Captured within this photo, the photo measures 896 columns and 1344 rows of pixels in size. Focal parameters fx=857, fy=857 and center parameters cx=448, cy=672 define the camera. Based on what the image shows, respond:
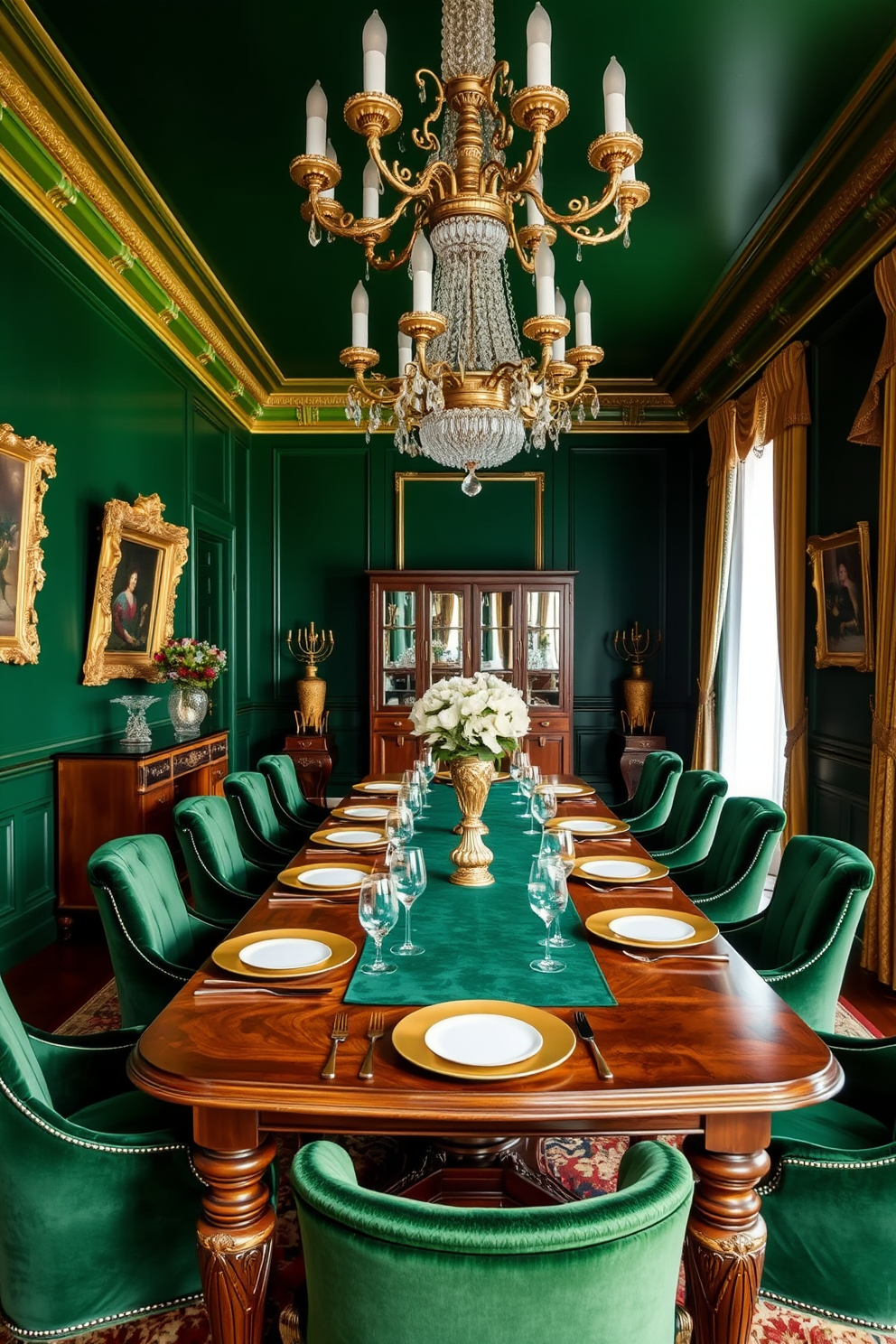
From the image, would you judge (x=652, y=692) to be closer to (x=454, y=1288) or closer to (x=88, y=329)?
(x=88, y=329)

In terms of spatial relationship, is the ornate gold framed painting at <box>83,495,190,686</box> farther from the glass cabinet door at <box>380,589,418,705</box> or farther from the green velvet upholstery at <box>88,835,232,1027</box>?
the green velvet upholstery at <box>88,835,232,1027</box>

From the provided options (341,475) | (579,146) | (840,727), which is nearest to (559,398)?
(579,146)

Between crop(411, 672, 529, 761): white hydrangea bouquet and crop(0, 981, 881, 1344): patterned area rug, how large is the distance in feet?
3.30

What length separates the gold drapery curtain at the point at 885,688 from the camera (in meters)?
3.43

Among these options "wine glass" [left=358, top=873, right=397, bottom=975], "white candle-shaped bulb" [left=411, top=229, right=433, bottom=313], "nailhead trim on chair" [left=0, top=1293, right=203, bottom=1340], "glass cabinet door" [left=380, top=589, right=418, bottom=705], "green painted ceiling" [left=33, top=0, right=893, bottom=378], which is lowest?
"nailhead trim on chair" [left=0, top=1293, right=203, bottom=1340]

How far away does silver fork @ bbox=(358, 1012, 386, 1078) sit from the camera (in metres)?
1.21

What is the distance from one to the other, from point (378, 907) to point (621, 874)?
961mm

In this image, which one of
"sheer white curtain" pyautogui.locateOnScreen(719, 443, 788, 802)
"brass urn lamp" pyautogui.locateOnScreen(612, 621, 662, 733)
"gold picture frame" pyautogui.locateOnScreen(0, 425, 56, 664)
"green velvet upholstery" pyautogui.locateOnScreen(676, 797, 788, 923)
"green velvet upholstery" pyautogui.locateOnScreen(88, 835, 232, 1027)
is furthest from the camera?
"brass urn lamp" pyautogui.locateOnScreen(612, 621, 662, 733)

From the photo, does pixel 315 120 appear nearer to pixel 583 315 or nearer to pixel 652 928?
pixel 583 315

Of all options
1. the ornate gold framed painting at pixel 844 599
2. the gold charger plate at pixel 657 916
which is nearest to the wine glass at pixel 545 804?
the gold charger plate at pixel 657 916

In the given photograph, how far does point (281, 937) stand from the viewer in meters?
1.78

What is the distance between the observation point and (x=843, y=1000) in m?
3.27

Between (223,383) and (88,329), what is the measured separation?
6.62ft

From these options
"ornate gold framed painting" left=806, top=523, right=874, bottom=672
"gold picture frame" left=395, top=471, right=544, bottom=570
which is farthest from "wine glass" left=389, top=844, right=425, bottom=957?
"gold picture frame" left=395, top=471, right=544, bottom=570
